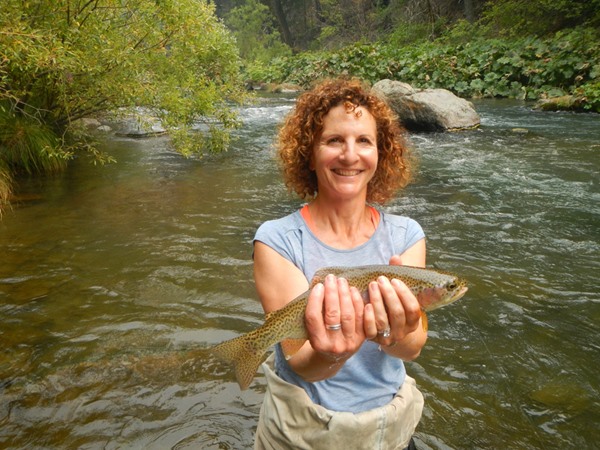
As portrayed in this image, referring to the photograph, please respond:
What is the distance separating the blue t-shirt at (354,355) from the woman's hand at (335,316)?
1.21 ft

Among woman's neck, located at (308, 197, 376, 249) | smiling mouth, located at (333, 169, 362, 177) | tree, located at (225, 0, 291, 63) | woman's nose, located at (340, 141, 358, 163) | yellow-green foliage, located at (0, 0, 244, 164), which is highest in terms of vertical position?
tree, located at (225, 0, 291, 63)

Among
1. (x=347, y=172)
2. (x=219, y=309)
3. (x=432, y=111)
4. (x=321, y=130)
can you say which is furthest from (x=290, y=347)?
(x=432, y=111)

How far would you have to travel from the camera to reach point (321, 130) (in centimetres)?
249

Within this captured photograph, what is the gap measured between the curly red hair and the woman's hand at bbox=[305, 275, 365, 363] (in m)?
0.97

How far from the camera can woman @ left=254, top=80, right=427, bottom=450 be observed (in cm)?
187

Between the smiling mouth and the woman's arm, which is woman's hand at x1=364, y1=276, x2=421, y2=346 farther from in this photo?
the smiling mouth

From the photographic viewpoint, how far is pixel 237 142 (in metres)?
14.5

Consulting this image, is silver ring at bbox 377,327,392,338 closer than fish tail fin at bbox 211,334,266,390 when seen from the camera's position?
Yes

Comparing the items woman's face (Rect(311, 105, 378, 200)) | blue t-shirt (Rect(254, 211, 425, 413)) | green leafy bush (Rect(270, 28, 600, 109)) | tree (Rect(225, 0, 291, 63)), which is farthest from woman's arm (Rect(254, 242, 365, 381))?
tree (Rect(225, 0, 291, 63))

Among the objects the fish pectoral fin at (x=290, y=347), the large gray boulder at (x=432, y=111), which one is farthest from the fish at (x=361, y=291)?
the large gray boulder at (x=432, y=111)

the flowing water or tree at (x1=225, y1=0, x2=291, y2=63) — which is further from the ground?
tree at (x1=225, y1=0, x2=291, y2=63)

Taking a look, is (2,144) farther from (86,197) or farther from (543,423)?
(543,423)

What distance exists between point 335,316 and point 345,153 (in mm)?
866

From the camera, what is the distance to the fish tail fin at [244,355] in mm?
2162
